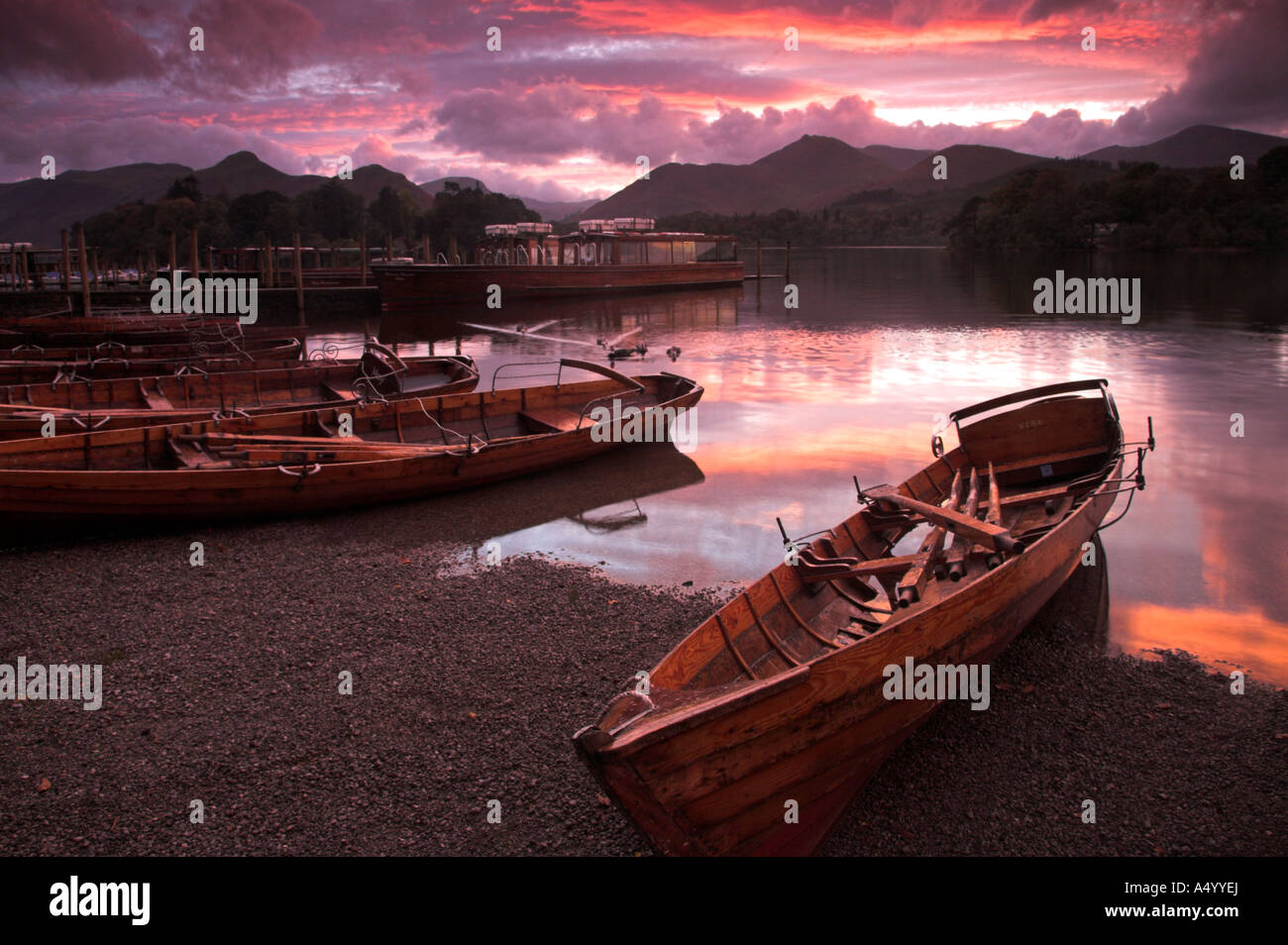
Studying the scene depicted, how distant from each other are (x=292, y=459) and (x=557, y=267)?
3855cm

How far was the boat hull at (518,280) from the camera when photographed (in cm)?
4269

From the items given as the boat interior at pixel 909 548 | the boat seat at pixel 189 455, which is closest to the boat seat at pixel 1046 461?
the boat interior at pixel 909 548

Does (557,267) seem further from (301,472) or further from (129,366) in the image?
(301,472)

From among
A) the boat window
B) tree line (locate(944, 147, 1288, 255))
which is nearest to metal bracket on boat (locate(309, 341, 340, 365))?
the boat window

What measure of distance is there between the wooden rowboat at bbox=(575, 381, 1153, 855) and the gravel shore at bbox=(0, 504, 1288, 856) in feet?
2.14

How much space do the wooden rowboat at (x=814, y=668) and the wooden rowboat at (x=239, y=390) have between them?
8.74 m

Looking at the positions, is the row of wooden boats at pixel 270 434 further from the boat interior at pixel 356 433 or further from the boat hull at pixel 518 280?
the boat hull at pixel 518 280

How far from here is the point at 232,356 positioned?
60.0ft

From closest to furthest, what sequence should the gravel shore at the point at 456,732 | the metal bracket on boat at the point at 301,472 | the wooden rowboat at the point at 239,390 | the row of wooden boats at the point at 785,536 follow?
the row of wooden boats at the point at 785,536
the gravel shore at the point at 456,732
the metal bracket on boat at the point at 301,472
the wooden rowboat at the point at 239,390

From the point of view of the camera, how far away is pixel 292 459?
35.2 ft

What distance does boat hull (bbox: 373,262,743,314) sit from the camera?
42.7 metres

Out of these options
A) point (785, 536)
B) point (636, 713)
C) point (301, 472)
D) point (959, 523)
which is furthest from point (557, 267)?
point (636, 713)
